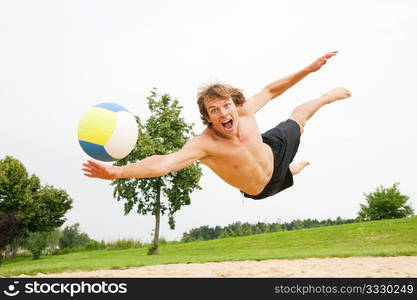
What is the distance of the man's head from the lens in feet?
16.6

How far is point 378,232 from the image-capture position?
21906 mm

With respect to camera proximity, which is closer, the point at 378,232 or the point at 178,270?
the point at 178,270

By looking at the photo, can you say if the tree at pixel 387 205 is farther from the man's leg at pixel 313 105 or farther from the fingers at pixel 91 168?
the fingers at pixel 91 168

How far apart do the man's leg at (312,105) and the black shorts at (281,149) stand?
0.24 m

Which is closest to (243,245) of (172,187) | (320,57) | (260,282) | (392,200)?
(172,187)

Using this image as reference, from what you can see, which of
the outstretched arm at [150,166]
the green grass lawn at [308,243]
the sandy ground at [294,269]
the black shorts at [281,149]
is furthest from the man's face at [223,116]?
the green grass lawn at [308,243]

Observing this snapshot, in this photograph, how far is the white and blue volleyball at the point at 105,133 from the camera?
193 inches

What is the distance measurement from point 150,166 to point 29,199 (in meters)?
31.5

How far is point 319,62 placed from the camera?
20.0ft

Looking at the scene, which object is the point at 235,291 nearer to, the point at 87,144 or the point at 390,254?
the point at 87,144

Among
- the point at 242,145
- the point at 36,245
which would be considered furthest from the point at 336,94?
the point at 36,245

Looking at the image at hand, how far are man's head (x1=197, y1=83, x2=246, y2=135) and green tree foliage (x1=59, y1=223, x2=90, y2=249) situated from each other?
3744 cm

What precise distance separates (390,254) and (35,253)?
27138 mm

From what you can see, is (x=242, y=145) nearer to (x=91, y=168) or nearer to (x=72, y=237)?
(x=91, y=168)
